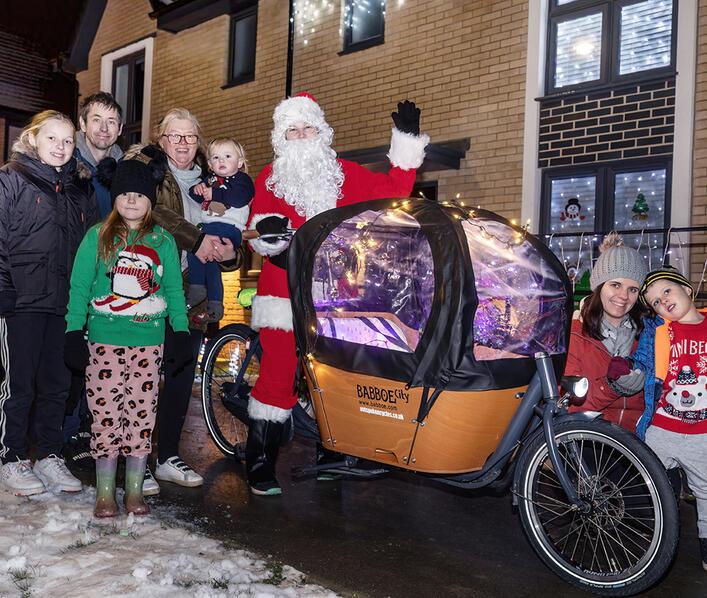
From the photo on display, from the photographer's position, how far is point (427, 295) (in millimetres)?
3611

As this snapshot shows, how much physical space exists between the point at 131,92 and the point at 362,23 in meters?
7.01

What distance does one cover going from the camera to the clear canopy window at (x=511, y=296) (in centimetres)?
346

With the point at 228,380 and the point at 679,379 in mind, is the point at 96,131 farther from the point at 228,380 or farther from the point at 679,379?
the point at 679,379

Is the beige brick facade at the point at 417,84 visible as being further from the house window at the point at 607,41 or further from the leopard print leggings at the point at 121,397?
the leopard print leggings at the point at 121,397

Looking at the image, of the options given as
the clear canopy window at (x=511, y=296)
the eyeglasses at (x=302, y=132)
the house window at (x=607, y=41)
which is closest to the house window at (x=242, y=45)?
the house window at (x=607, y=41)

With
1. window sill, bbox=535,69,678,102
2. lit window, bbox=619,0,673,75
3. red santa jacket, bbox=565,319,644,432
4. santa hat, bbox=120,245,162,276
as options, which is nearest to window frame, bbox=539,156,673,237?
window sill, bbox=535,69,678,102

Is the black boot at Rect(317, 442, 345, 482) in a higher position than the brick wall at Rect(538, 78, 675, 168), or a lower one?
lower

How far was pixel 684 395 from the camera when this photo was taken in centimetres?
362

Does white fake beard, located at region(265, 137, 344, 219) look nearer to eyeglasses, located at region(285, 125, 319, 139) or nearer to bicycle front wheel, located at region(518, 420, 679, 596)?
eyeglasses, located at region(285, 125, 319, 139)

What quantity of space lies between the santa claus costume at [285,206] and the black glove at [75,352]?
105 cm

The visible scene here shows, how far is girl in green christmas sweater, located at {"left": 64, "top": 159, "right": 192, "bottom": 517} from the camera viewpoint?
3916 mm

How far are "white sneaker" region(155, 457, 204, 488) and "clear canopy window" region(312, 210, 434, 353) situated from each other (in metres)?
1.55

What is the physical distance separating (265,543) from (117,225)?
6.22 ft

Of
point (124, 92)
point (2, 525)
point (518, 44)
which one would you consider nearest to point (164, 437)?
point (2, 525)
